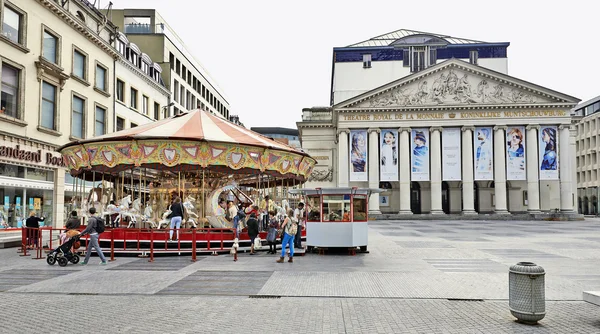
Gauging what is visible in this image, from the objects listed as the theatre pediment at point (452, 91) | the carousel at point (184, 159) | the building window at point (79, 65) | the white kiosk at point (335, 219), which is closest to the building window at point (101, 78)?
the building window at point (79, 65)

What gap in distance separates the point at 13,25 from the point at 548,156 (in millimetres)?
53570

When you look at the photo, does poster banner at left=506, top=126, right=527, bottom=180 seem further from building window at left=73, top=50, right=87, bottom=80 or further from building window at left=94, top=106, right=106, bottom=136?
building window at left=73, top=50, right=87, bottom=80

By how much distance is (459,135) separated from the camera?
184ft

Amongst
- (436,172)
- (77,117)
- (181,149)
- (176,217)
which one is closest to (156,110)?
Result: (77,117)

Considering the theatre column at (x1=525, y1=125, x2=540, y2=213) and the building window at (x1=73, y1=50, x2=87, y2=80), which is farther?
the theatre column at (x1=525, y1=125, x2=540, y2=213)

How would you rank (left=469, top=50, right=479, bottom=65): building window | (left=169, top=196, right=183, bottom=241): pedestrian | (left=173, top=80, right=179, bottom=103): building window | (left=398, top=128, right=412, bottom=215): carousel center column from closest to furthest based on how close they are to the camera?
(left=169, top=196, right=183, bottom=241): pedestrian < (left=173, top=80, right=179, bottom=103): building window < (left=398, top=128, right=412, bottom=215): carousel center column < (left=469, top=50, right=479, bottom=65): building window

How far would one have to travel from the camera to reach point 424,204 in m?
62.6

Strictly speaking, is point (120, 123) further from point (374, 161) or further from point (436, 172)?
point (436, 172)

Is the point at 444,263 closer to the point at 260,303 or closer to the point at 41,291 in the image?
the point at 260,303

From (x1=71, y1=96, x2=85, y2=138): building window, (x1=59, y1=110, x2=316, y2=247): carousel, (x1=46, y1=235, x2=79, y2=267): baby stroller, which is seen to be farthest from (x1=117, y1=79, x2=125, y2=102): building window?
(x1=46, y1=235, x2=79, y2=267): baby stroller

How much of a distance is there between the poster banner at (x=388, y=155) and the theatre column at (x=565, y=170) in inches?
757

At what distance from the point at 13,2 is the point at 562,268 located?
2568 centimetres

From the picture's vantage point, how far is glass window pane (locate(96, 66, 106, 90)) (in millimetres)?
32250

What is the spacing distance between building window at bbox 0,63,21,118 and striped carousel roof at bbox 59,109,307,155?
21.1 ft
